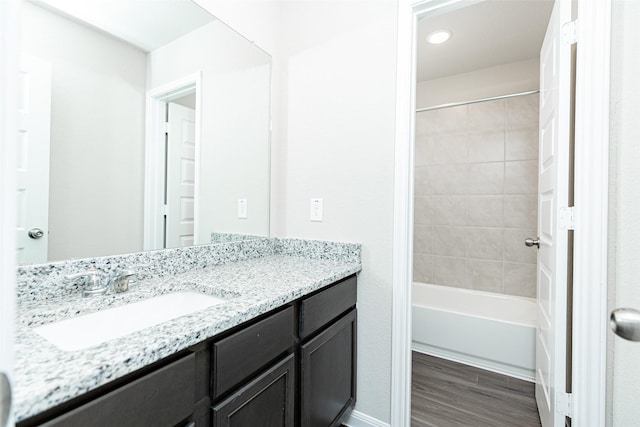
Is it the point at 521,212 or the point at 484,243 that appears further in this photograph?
the point at 484,243

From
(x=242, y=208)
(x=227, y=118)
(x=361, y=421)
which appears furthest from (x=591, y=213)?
(x=227, y=118)

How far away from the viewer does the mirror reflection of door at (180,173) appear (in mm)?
1324

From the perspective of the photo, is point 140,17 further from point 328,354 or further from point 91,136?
point 328,354

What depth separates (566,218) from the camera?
114 centimetres

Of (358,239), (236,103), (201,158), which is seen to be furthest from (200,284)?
(236,103)

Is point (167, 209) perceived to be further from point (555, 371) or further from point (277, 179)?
point (555, 371)

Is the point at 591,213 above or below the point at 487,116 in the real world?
below

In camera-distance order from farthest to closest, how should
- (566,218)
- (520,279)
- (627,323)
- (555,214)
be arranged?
(520,279), (555,214), (566,218), (627,323)

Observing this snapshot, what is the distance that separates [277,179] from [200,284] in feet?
2.86

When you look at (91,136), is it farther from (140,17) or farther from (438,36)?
(438,36)

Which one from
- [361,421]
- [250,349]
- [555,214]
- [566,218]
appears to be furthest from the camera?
[361,421]

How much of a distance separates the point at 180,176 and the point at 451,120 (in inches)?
104

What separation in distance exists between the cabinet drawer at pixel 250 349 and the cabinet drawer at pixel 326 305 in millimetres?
75

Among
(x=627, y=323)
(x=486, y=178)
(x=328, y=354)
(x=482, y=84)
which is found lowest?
(x=328, y=354)
